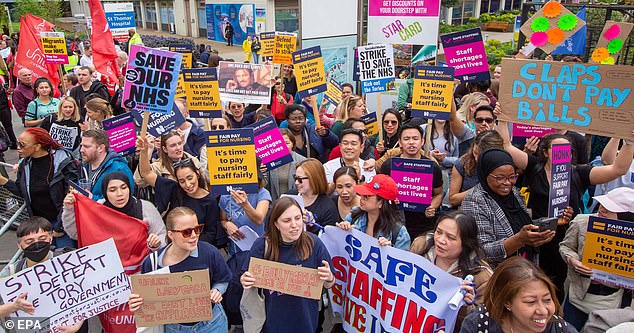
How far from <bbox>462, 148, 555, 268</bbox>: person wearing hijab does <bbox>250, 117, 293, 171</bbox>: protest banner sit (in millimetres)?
2142

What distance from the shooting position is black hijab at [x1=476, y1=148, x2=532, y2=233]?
3715 millimetres

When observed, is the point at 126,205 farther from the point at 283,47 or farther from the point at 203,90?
the point at 283,47

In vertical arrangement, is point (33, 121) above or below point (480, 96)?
below

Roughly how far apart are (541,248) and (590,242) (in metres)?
0.92

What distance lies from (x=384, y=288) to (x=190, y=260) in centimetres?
144

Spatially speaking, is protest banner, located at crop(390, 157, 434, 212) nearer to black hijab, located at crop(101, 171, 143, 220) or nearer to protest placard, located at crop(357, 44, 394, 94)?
black hijab, located at crop(101, 171, 143, 220)

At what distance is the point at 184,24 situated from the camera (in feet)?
131

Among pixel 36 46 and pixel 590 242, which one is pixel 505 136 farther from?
pixel 36 46

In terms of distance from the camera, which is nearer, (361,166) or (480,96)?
(361,166)

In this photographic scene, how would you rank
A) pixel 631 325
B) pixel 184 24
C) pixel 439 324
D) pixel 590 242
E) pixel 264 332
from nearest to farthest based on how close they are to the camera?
pixel 631 325 → pixel 439 324 → pixel 590 242 → pixel 264 332 → pixel 184 24

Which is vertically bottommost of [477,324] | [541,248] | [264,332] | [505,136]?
[264,332]

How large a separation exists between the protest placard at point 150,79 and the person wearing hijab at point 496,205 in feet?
11.1

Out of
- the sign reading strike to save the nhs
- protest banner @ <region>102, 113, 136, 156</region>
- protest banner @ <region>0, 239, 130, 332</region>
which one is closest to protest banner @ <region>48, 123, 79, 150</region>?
protest banner @ <region>102, 113, 136, 156</region>

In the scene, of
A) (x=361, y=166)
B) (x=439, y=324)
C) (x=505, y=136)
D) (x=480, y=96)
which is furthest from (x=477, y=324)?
(x=480, y=96)
